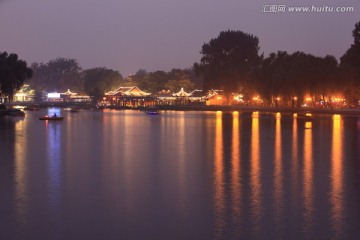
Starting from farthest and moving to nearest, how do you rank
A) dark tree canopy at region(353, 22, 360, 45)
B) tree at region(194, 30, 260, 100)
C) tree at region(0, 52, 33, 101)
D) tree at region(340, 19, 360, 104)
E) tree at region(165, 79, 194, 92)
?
tree at region(165, 79, 194, 92) < tree at region(194, 30, 260, 100) < dark tree canopy at region(353, 22, 360, 45) < tree at region(340, 19, 360, 104) < tree at region(0, 52, 33, 101)

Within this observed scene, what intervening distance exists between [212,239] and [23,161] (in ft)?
42.5

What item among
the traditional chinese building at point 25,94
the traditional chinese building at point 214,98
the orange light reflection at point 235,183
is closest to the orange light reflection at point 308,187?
the orange light reflection at point 235,183

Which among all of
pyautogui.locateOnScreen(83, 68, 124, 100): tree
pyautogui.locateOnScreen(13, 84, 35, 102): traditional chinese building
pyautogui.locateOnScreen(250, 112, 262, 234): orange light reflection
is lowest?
pyautogui.locateOnScreen(250, 112, 262, 234): orange light reflection

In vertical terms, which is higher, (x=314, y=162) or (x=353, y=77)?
(x=353, y=77)

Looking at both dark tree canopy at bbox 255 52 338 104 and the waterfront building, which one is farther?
the waterfront building

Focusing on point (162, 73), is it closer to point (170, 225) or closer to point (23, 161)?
point (23, 161)

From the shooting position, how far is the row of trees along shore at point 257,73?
69.9 meters

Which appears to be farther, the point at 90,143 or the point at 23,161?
the point at 90,143

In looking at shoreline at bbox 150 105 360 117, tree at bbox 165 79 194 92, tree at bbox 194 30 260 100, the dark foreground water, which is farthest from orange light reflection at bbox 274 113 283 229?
tree at bbox 165 79 194 92

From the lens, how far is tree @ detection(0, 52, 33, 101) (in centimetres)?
6606

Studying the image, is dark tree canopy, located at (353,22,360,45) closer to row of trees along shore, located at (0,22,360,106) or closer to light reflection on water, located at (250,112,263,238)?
row of trees along shore, located at (0,22,360,106)

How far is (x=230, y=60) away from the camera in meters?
100

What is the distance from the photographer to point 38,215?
11.2m

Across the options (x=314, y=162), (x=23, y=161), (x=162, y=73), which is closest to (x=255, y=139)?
(x=314, y=162)
